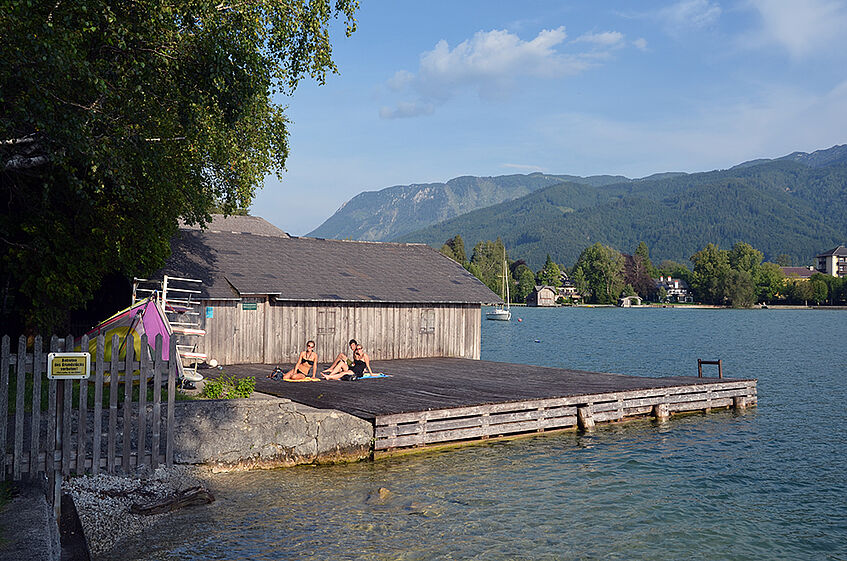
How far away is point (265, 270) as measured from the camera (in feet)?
91.2

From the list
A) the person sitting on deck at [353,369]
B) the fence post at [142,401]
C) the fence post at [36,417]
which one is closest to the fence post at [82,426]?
the fence post at [36,417]

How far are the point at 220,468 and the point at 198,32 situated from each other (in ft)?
29.9

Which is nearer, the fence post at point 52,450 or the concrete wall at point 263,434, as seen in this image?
the fence post at point 52,450

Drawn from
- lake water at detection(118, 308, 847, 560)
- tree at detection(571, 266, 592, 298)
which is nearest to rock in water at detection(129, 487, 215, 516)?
lake water at detection(118, 308, 847, 560)

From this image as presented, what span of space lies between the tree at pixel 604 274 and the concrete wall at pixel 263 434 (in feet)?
589

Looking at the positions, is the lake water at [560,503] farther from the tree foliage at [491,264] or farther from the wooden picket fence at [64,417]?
the tree foliage at [491,264]

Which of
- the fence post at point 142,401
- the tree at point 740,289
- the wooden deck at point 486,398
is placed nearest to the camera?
the fence post at point 142,401

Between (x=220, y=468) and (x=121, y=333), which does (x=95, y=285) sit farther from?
(x=220, y=468)

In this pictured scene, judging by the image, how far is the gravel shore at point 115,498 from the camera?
10867 mm

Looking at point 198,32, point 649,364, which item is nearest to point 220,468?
point 198,32

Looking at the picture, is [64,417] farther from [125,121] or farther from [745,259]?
[745,259]

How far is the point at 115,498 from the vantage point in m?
12.0

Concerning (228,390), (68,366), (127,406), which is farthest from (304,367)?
(68,366)

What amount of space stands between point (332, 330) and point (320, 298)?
164 centimetres
